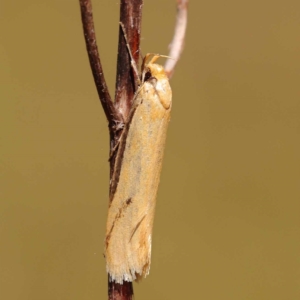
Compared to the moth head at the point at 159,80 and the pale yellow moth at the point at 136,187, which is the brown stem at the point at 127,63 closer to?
the pale yellow moth at the point at 136,187

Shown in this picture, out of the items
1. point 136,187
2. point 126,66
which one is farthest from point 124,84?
point 136,187

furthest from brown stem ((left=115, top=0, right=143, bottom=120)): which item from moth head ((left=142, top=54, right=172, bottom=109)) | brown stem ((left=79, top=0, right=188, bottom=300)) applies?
moth head ((left=142, top=54, right=172, bottom=109))

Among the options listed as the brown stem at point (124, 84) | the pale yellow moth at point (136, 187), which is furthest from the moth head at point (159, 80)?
the brown stem at point (124, 84)

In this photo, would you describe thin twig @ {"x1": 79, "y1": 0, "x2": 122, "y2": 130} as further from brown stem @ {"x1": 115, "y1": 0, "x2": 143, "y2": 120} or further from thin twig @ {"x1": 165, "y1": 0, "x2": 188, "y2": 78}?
thin twig @ {"x1": 165, "y1": 0, "x2": 188, "y2": 78}

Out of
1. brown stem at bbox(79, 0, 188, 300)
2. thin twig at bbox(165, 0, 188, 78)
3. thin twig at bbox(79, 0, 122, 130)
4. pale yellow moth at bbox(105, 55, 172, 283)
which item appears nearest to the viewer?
thin twig at bbox(79, 0, 122, 130)

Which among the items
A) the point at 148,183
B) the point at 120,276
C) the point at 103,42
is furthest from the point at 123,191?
the point at 103,42

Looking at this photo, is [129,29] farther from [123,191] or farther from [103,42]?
[103,42]
